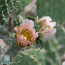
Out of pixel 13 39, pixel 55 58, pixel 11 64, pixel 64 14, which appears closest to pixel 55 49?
→ pixel 55 58

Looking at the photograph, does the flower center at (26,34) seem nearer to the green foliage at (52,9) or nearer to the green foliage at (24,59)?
the green foliage at (24,59)

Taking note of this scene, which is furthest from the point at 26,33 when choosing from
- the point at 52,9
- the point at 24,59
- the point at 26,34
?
the point at 52,9

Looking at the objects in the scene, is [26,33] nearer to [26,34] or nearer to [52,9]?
[26,34]

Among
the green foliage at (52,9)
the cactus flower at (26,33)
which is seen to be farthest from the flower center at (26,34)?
the green foliage at (52,9)

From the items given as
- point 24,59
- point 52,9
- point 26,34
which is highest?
point 52,9

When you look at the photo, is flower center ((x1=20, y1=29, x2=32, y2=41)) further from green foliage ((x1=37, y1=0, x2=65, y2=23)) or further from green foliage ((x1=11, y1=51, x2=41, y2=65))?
green foliage ((x1=37, y1=0, x2=65, y2=23))

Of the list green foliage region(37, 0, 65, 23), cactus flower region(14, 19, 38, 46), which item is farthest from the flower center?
green foliage region(37, 0, 65, 23)
